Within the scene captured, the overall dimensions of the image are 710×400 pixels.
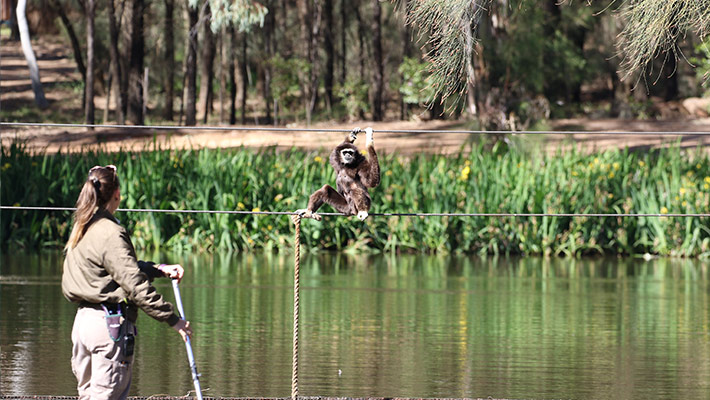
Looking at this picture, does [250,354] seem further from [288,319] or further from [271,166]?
[271,166]

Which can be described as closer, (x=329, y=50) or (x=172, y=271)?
(x=172, y=271)

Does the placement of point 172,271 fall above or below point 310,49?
below

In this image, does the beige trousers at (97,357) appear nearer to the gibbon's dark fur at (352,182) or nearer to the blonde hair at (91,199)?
the blonde hair at (91,199)

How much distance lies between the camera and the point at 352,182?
273 inches

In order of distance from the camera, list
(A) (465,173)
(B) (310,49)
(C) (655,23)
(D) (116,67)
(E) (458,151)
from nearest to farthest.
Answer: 1. (C) (655,23)
2. (A) (465,173)
3. (E) (458,151)
4. (D) (116,67)
5. (B) (310,49)

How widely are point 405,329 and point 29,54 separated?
2787cm

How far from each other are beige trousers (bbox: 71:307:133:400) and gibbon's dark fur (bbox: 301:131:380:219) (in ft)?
8.37

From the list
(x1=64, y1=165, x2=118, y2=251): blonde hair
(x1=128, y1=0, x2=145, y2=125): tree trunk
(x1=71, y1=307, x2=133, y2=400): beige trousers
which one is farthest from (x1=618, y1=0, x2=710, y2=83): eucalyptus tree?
(x1=128, y1=0, x2=145, y2=125): tree trunk

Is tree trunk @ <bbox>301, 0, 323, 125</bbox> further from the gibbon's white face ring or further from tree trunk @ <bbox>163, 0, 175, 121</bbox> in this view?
the gibbon's white face ring

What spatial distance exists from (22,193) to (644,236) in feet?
33.0

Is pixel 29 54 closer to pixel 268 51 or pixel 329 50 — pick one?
pixel 268 51

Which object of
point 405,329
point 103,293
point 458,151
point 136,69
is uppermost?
point 136,69

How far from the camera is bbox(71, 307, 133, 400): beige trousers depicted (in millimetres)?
4445

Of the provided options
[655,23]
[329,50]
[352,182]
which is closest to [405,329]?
[352,182]
